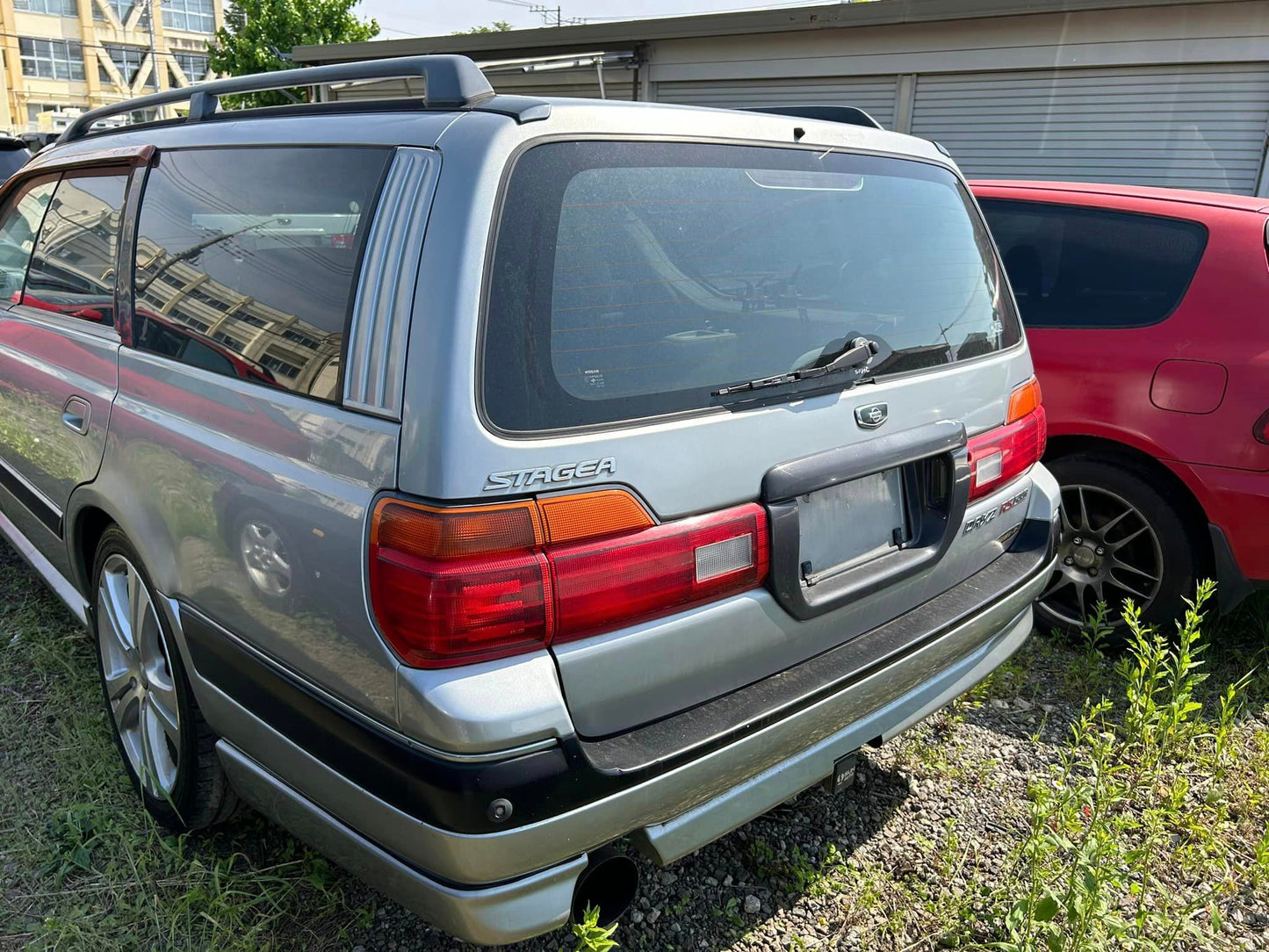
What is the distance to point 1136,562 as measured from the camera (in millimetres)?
3779

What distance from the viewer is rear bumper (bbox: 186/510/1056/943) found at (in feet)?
5.48

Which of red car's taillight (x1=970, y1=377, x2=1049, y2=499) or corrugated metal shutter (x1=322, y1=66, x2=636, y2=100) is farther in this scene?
corrugated metal shutter (x1=322, y1=66, x2=636, y2=100)

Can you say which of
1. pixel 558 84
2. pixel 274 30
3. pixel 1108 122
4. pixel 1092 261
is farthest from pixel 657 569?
pixel 274 30

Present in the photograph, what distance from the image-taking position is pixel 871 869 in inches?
102

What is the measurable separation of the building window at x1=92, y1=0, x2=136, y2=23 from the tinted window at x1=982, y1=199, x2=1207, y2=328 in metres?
71.1

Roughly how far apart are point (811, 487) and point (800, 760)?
1.99 ft

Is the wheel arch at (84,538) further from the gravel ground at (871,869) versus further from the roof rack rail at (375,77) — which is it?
the gravel ground at (871,869)

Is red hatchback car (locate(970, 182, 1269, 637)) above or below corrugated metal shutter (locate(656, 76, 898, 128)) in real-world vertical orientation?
below

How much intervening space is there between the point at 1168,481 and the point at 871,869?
2.00m

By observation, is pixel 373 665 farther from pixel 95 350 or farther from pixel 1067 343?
pixel 1067 343

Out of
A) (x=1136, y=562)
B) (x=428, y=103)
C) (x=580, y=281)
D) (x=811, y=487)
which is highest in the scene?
(x=428, y=103)

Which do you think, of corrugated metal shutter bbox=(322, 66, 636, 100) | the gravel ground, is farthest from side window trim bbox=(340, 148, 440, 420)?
corrugated metal shutter bbox=(322, 66, 636, 100)

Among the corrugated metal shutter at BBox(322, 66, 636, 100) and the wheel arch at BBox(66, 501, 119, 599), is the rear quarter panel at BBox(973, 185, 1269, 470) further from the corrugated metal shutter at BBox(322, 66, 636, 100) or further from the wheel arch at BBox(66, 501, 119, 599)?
the corrugated metal shutter at BBox(322, 66, 636, 100)

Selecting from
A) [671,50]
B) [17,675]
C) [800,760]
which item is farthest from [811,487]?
[671,50]
